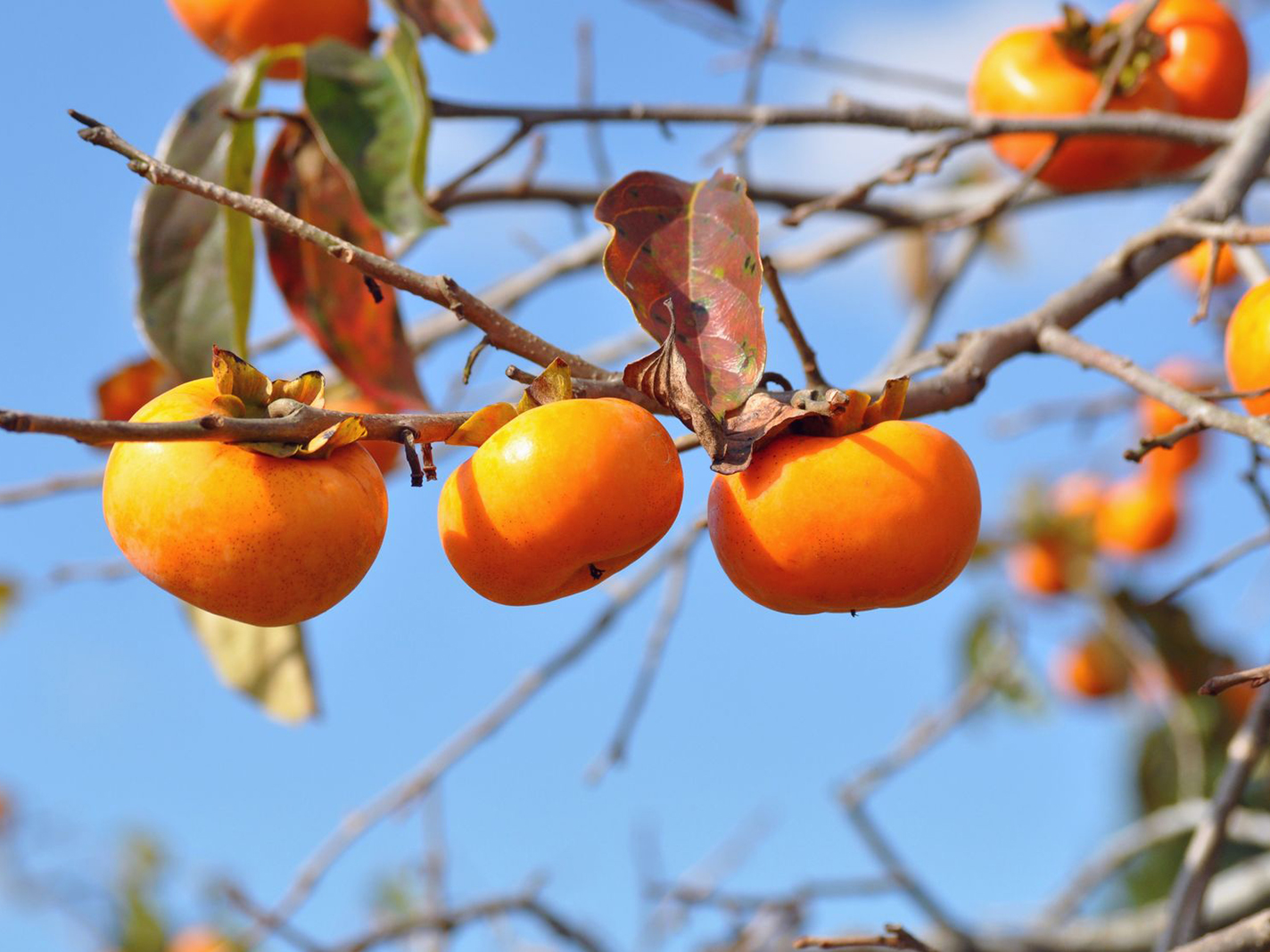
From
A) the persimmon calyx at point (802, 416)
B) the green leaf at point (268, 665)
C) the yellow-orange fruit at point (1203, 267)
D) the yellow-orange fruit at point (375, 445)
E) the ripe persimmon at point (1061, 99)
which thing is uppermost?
the yellow-orange fruit at point (1203, 267)

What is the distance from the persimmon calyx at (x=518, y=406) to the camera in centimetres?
87

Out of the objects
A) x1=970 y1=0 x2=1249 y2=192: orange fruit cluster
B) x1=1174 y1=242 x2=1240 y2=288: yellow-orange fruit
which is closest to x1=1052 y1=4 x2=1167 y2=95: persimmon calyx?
x1=970 y1=0 x2=1249 y2=192: orange fruit cluster

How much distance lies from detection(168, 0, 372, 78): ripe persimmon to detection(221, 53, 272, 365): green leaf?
197mm

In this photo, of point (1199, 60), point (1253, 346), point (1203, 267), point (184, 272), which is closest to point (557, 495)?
point (1253, 346)

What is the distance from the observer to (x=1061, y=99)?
6.02 feet

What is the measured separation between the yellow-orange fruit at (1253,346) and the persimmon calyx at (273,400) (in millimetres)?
775

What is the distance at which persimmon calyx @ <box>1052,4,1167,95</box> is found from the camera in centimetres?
189

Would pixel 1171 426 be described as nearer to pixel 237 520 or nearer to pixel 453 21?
pixel 453 21

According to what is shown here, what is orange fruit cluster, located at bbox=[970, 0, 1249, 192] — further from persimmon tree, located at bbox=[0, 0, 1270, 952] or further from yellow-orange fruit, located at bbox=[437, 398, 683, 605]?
yellow-orange fruit, located at bbox=[437, 398, 683, 605]

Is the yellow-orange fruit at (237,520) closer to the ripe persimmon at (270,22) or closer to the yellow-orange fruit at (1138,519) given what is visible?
the ripe persimmon at (270,22)

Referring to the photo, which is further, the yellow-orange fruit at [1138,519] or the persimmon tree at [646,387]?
the yellow-orange fruit at [1138,519]

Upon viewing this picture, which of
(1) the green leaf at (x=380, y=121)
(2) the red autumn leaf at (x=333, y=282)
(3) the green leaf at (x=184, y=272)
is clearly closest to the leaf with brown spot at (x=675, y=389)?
(1) the green leaf at (x=380, y=121)

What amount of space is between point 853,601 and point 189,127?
4.53ft

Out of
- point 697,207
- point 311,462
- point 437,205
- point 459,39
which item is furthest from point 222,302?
point 311,462
